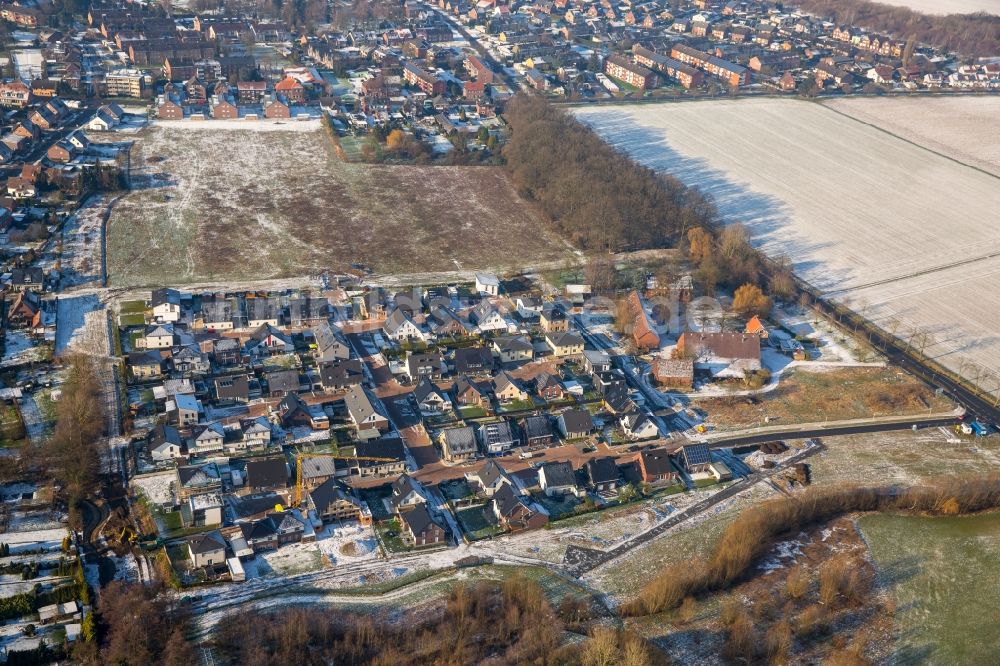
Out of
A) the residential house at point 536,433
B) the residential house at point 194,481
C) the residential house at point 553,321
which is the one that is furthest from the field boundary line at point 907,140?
the residential house at point 194,481

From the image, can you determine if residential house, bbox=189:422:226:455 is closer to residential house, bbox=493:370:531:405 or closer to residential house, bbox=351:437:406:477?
residential house, bbox=351:437:406:477

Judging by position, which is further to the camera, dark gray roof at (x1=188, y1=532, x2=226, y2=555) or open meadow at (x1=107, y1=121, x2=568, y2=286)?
open meadow at (x1=107, y1=121, x2=568, y2=286)

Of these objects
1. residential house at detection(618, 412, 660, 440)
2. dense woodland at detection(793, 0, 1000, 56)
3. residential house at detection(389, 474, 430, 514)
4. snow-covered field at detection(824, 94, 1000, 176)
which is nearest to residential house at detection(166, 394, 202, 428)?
residential house at detection(389, 474, 430, 514)

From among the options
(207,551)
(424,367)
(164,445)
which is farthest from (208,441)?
(424,367)

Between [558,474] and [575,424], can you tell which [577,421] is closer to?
[575,424]

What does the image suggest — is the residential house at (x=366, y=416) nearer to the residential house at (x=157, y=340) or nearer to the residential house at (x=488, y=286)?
the residential house at (x=157, y=340)

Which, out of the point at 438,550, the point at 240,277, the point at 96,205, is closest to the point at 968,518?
the point at 438,550
